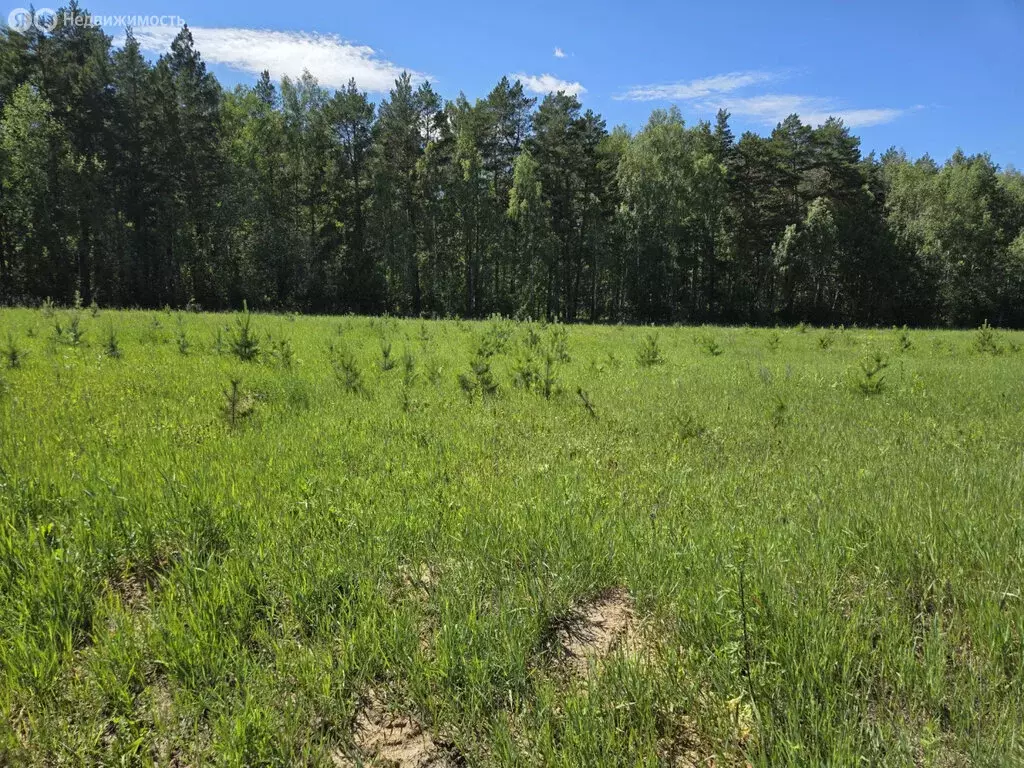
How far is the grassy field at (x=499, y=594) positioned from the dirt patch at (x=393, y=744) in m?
0.01

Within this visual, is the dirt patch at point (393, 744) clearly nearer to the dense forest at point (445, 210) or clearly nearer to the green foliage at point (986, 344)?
the green foliage at point (986, 344)

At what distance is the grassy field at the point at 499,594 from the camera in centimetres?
220

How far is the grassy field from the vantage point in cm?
220

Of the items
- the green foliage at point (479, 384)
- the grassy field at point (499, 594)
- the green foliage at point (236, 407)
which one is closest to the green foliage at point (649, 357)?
the green foliage at point (479, 384)

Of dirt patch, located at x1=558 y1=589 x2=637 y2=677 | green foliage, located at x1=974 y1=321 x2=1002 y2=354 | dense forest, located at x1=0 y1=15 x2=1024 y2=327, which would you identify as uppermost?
dense forest, located at x1=0 y1=15 x2=1024 y2=327

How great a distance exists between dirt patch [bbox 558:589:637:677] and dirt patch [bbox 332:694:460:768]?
72 centimetres

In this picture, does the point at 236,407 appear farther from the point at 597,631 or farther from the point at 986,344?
the point at 986,344

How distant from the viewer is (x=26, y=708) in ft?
7.57

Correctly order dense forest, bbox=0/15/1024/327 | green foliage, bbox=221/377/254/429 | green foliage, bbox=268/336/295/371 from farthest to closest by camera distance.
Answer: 1. dense forest, bbox=0/15/1024/327
2. green foliage, bbox=268/336/295/371
3. green foliage, bbox=221/377/254/429

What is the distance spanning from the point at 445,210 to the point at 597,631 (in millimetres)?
48039

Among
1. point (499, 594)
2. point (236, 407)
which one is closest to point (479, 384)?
point (236, 407)

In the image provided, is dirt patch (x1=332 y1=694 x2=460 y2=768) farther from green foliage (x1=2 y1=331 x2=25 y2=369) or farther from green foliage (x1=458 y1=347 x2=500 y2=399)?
green foliage (x1=2 y1=331 x2=25 y2=369)

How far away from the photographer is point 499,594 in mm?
3096

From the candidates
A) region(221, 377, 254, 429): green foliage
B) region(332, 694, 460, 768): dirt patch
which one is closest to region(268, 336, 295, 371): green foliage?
region(221, 377, 254, 429): green foliage
